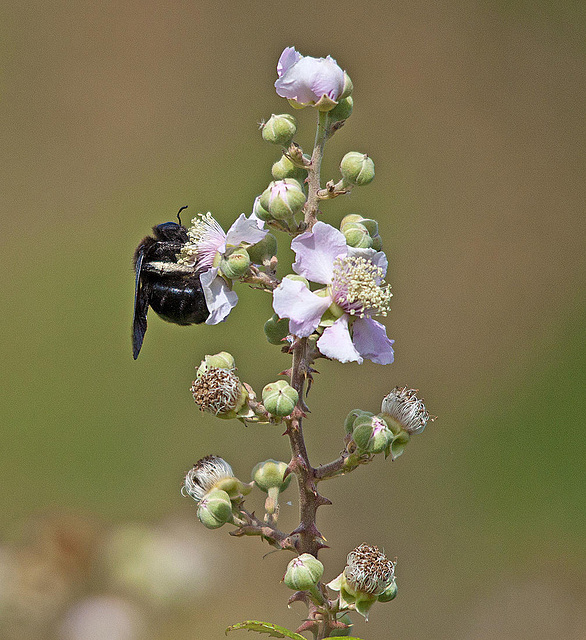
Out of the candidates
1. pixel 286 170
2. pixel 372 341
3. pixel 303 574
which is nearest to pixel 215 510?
pixel 303 574

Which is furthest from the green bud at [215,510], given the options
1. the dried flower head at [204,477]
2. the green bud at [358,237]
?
the green bud at [358,237]

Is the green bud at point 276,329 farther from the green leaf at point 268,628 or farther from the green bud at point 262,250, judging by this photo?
the green leaf at point 268,628

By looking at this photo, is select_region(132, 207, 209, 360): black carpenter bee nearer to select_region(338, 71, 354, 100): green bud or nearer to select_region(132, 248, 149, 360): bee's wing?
select_region(132, 248, 149, 360): bee's wing

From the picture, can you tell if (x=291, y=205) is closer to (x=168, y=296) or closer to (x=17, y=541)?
(x=168, y=296)

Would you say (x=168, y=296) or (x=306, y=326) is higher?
(x=168, y=296)

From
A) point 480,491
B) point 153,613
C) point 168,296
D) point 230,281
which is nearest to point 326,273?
point 230,281

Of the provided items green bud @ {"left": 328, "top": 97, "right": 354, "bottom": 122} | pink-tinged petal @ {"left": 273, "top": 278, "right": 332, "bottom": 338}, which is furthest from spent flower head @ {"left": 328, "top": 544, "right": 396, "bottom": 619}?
green bud @ {"left": 328, "top": 97, "right": 354, "bottom": 122}

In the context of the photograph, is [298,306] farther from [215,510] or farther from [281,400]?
[215,510]
